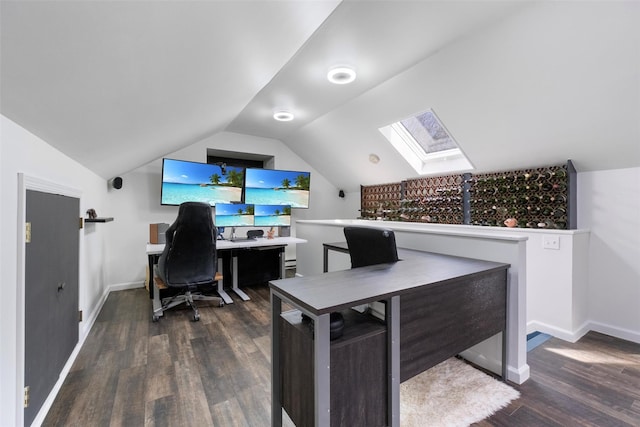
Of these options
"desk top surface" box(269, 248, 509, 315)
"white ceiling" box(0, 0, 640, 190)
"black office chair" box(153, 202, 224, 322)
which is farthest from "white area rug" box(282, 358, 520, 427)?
"white ceiling" box(0, 0, 640, 190)

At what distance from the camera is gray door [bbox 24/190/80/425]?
1439 mm

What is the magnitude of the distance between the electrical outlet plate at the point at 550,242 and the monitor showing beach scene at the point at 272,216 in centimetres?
371

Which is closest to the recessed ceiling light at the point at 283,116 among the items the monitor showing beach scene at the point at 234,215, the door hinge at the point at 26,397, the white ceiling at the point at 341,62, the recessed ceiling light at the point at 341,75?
the white ceiling at the point at 341,62

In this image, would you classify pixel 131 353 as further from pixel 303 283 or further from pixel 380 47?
pixel 380 47

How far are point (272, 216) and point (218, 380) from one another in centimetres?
328

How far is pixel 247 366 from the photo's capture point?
2123mm

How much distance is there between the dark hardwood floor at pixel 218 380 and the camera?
5.27 ft

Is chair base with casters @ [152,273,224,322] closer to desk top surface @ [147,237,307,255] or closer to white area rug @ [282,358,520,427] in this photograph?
desk top surface @ [147,237,307,255]

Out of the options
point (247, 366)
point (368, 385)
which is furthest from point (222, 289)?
point (368, 385)

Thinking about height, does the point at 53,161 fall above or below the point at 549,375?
Result: above

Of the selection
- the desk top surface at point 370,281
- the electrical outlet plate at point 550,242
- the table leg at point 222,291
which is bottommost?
the table leg at point 222,291

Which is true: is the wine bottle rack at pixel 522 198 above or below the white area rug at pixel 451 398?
above

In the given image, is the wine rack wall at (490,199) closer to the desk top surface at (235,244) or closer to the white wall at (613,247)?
the white wall at (613,247)

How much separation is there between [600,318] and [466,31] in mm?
2997
